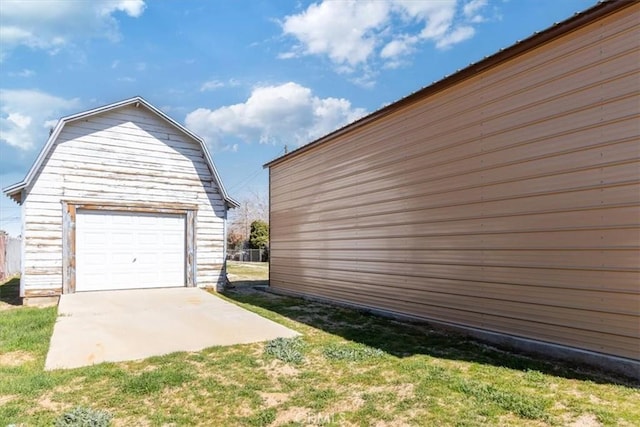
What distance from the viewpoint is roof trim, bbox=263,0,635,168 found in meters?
4.24

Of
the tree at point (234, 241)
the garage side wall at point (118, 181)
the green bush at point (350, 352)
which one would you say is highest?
the garage side wall at point (118, 181)

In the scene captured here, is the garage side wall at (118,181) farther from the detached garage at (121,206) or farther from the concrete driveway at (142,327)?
the concrete driveway at (142,327)

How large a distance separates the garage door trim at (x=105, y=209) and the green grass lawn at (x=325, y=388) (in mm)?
4437

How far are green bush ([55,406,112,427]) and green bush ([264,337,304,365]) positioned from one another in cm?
202

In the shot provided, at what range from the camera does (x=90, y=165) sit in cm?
1000

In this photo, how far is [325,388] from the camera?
12.5 feet

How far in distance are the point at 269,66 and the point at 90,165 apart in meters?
6.76

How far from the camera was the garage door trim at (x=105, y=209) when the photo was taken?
9555 millimetres

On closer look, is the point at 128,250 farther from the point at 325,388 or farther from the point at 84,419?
the point at 325,388

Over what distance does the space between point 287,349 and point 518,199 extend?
3620 mm

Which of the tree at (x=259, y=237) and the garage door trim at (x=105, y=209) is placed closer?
the garage door trim at (x=105, y=209)

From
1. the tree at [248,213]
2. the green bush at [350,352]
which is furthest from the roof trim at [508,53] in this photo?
the tree at [248,213]

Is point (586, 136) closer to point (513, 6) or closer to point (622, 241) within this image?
point (622, 241)

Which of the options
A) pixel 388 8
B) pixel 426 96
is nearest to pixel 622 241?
pixel 426 96
